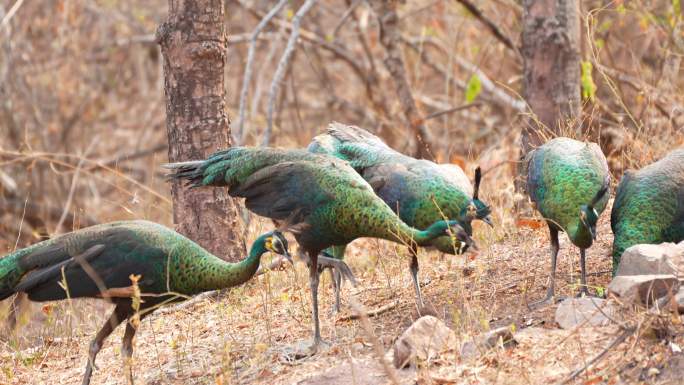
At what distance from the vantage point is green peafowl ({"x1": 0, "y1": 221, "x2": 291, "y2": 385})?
5.03 meters

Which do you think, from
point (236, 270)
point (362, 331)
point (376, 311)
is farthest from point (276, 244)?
point (376, 311)

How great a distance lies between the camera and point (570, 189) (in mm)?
5301

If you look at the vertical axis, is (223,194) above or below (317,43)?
below

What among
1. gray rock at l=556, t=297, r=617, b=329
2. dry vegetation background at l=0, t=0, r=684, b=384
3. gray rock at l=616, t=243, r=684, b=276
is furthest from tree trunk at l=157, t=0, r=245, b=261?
gray rock at l=616, t=243, r=684, b=276

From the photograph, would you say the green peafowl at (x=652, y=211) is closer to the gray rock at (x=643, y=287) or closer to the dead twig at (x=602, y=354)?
the gray rock at (x=643, y=287)

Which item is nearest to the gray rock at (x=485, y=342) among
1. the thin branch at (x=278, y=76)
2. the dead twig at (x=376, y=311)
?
the dead twig at (x=376, y=311)

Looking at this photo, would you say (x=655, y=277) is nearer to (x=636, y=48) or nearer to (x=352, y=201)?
(x=352, y=201)

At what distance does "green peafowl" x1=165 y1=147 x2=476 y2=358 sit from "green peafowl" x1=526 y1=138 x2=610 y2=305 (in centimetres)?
56

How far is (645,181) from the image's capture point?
5.35 meters

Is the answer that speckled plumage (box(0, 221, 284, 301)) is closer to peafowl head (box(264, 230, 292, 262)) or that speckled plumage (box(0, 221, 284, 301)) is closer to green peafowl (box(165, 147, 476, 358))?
peafowl head (box(264, 230, 292, 262))

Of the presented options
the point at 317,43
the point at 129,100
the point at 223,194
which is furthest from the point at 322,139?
the point at 129,100

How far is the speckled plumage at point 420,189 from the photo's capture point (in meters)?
5.76

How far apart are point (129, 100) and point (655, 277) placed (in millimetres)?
10882

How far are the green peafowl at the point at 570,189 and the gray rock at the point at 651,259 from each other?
208 mm
